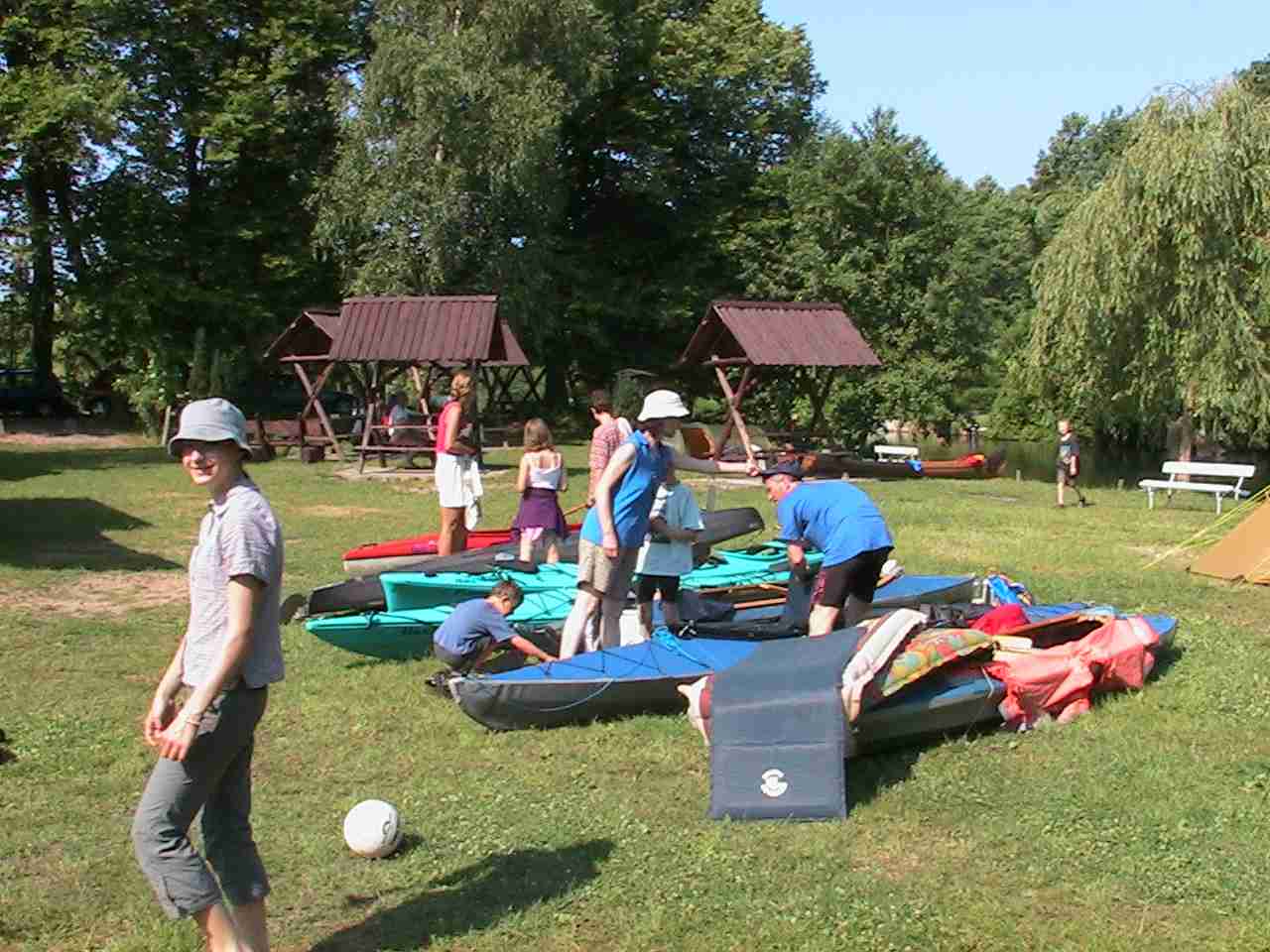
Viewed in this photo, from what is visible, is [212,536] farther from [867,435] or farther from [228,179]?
[228,179]

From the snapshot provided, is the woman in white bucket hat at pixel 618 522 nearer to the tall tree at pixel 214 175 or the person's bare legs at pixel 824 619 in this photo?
the person's bare legs at pixel 824 619

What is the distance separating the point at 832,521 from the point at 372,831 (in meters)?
3.74

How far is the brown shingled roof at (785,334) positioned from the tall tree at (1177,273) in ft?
12.5

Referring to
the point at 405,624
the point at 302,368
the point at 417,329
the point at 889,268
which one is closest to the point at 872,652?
the point at 405,624

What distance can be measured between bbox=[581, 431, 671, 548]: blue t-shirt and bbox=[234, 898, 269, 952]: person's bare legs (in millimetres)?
3888

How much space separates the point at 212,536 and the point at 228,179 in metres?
35.2

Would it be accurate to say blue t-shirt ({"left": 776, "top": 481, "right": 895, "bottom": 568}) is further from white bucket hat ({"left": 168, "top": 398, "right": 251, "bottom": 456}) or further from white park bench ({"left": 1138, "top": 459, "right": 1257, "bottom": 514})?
white park bench ({"left": 1138, "top": 459, "right": 1257, "bottom": 514})

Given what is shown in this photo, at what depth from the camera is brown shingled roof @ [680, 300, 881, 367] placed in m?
24.7

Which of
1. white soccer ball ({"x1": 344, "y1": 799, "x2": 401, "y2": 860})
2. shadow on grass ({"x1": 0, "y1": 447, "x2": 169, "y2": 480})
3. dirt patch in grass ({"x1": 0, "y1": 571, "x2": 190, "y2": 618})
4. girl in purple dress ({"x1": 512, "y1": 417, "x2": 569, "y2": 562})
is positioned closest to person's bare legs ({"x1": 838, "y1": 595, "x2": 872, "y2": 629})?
girl in purple dress ({"x1": 512, "y1": 417, "x2": 569, "y2": 562})

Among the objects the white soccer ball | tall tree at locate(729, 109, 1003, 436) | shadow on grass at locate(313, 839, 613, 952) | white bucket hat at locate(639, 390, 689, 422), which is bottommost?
shadow on grass at locate(313, 839, 613, 952)

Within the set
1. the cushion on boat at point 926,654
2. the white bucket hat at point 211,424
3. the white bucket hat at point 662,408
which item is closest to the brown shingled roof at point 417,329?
the white bucket hat at point 662,408

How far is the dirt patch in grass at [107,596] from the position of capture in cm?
1089

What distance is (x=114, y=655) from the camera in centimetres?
931

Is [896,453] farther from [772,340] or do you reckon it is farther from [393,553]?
[393,553]
